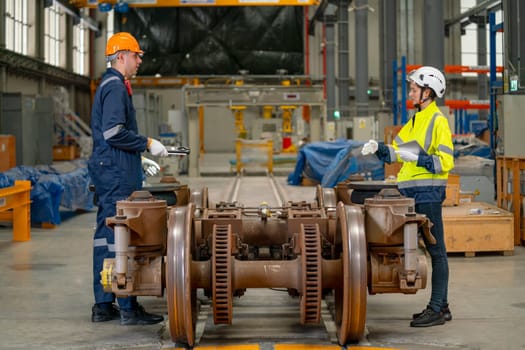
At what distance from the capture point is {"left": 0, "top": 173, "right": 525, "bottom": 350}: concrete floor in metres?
4.93

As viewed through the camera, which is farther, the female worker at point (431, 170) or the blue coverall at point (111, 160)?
the blue coverall at point (111, 160)

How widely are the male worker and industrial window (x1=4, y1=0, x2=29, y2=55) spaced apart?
21.0 m

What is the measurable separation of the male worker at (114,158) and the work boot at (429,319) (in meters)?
1.75

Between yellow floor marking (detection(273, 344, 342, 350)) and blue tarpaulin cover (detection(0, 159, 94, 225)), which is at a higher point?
blue tarpaulin cover (detection(0, 159, 94, 225))

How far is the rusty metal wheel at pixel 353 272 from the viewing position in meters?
4.45

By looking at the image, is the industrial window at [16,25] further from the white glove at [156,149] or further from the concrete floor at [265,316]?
the white glove at [156,149]

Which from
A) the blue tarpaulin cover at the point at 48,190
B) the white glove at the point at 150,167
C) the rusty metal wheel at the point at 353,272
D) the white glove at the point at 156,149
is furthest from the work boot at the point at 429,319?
the blue tarpaulin cover at the point at 48,190

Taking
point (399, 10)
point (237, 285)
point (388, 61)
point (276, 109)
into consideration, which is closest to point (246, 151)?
point (276, 109)

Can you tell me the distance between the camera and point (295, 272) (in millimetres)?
4629

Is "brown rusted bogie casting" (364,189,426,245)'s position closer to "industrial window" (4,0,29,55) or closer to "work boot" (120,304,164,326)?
"work boot" (120,304,164,326)

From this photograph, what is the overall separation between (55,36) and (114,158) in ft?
91.8

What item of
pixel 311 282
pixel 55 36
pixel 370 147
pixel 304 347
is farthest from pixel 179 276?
pixel 55 36

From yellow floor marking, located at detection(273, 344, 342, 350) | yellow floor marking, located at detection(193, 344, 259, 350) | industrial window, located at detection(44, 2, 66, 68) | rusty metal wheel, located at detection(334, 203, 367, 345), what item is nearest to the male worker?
yellow floor marking, located at detection(193, 344, 259, 350)

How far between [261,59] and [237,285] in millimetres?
33045
